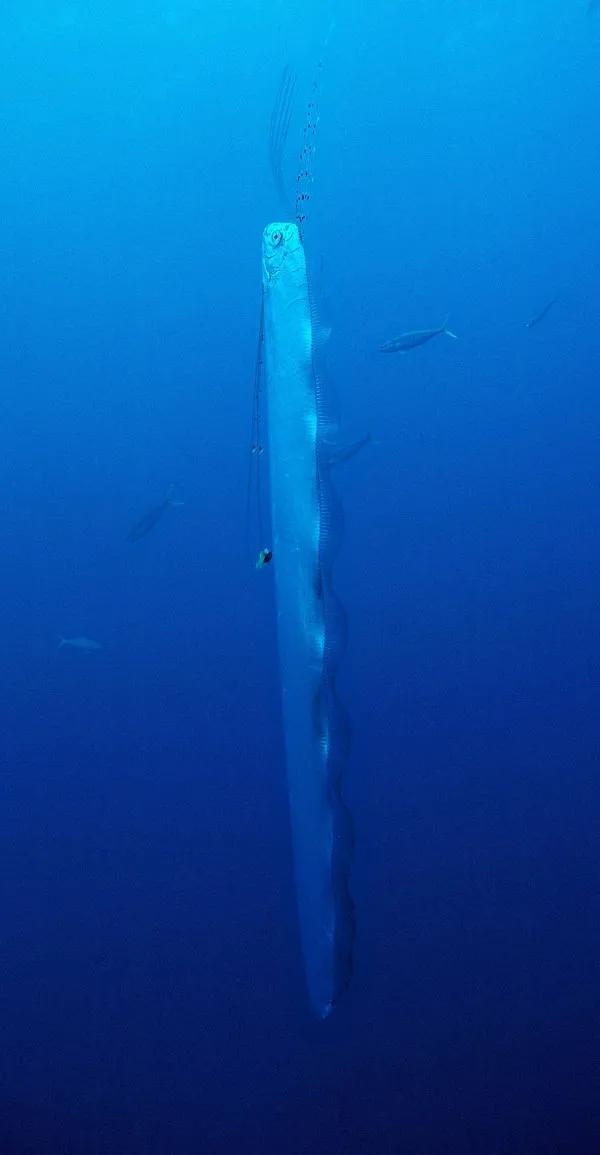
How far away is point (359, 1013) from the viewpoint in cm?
314

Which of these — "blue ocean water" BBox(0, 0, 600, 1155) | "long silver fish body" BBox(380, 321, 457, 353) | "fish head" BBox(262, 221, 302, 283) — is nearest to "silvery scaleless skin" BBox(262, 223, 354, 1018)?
"fish head" BBox(262, 221, 302, 283)

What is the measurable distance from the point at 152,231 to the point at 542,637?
80.4 inches

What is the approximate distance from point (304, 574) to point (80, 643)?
1.49 meters

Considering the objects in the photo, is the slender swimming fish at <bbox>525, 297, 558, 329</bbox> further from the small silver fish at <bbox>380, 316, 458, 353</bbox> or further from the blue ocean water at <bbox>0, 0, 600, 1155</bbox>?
the small silver fish at <bbox>380, 316, 458, 353</bbox>

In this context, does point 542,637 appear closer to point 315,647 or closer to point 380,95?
point 315,647

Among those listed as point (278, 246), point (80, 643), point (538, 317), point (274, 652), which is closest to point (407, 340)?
point (538, 317)

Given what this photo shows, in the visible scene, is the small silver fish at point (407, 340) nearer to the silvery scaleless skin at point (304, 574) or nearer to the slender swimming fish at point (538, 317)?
the slender swimming fish at point (538, 317)

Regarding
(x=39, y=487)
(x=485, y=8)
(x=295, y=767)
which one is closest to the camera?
(x=295, y=767)

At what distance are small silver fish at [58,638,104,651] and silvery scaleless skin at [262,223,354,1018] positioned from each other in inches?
45.5

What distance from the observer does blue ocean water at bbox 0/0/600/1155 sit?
2.93 m

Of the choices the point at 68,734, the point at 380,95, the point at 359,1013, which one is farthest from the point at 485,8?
the point at 359,1013

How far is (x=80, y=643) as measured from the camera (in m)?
2.98

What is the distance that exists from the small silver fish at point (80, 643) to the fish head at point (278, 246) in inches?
63.8

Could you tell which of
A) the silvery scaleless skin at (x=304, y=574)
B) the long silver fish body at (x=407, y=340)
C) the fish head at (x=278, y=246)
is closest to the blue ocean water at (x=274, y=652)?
the long silver fish body at (x=407, y=340)
